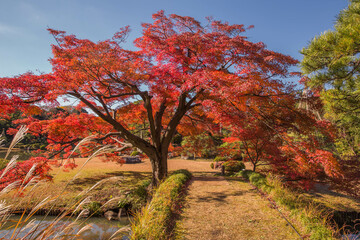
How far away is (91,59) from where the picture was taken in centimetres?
626

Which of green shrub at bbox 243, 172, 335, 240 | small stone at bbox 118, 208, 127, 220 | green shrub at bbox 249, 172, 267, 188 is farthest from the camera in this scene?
green shrub at bbox 249, 172, 267, 188

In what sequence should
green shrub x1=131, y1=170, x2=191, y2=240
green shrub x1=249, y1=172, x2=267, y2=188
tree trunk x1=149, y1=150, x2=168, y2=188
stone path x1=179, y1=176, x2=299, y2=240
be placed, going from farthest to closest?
tree trunk x1=149, y1=150, x2=168, y2=188 < green shrub x1=249, y1=172, x2=267, y2=188 < stone path x1=179, y1=176, x2=299, y2=240 < green shrub x1=131, y1=170, x2=191, y2=240

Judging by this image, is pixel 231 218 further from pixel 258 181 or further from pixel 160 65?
pixel 160 65

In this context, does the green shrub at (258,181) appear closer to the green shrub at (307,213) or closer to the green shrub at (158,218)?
the green shrub at (307,213)

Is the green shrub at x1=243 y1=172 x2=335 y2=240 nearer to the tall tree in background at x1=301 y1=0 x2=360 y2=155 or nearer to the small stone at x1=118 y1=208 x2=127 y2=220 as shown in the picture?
the tall tree in background at x1=301 y1=0 x2=360 y2=155

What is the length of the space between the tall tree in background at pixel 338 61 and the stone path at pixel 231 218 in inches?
163

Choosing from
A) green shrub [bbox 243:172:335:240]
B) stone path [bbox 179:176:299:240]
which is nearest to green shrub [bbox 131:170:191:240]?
stone path [bbox 179:176:299:240]

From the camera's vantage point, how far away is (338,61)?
211 inches

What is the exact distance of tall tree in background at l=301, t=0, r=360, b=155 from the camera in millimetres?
4273

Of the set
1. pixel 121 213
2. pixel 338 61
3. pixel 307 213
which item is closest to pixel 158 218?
pixel 121 213

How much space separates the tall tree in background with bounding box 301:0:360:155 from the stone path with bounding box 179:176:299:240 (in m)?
4.14

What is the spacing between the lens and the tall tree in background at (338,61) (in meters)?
4.27

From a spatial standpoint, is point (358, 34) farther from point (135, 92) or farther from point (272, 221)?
point (135, 92)

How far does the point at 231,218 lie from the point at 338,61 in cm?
537
